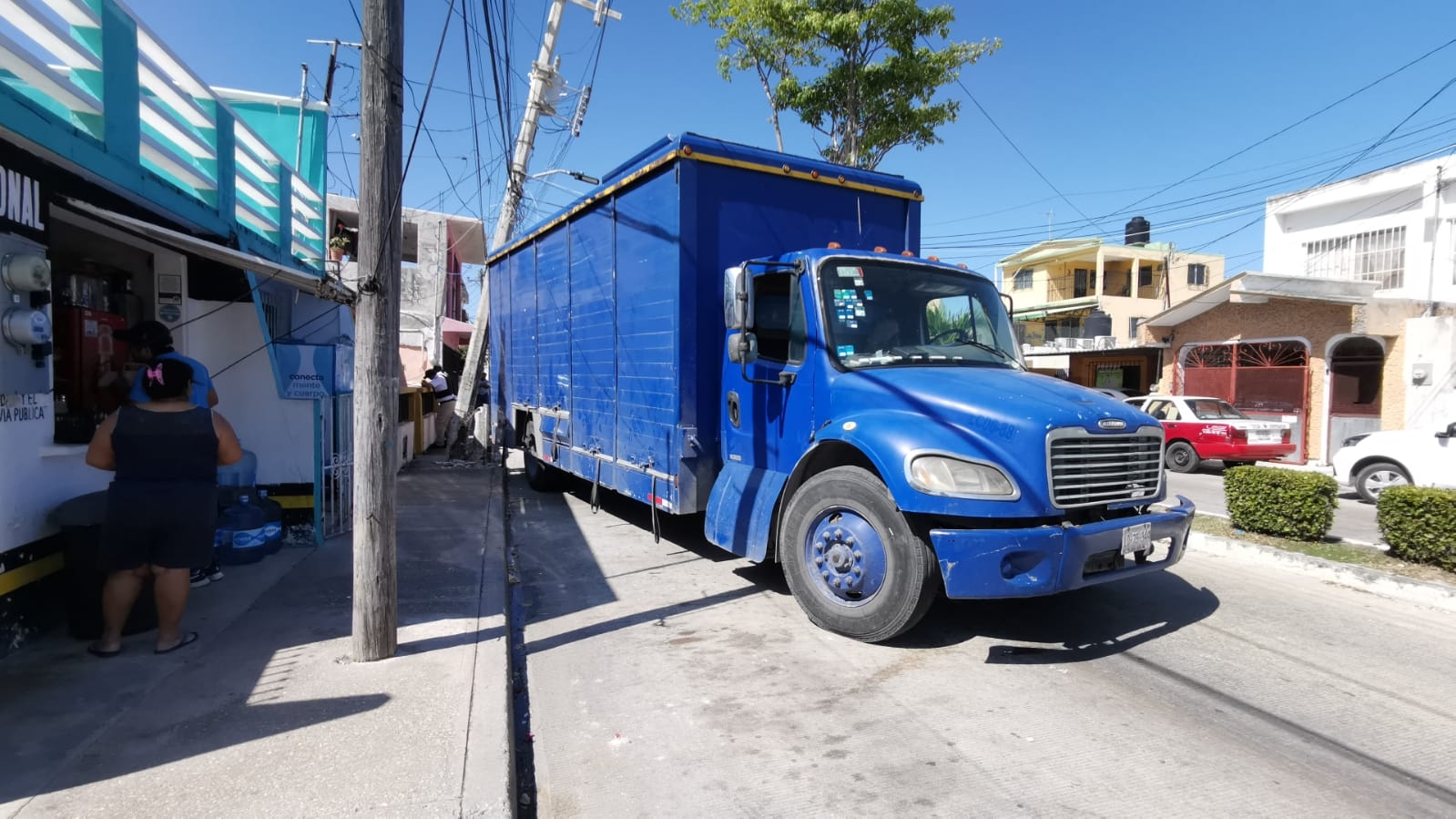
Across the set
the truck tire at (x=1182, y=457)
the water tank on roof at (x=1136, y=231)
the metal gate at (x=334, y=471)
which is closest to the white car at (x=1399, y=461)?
the truck tire at (x=1182, y=457)

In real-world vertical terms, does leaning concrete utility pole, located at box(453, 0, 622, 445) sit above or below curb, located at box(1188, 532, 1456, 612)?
above

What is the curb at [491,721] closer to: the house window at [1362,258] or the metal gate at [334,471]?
the metal gate at [334,471]

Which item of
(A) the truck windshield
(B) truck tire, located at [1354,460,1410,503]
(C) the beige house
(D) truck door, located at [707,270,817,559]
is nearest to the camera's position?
(A) the truck windshield

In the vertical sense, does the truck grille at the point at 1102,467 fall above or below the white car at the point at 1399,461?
above

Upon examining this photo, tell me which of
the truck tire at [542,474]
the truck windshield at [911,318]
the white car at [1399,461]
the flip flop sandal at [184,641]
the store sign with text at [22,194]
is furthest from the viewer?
the truck tire at [542,474]

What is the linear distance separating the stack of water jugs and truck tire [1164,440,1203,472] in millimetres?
14833

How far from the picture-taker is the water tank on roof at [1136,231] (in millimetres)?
38688

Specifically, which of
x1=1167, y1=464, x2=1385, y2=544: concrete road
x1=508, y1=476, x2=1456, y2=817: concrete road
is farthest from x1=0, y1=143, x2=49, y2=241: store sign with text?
x1=1167, y1=464, x2=1385, y2=544: concrete road

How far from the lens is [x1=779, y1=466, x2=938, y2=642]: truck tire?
4.41 m

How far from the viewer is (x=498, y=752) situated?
3.29 meters

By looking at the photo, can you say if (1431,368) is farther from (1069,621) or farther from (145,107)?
(145,107)

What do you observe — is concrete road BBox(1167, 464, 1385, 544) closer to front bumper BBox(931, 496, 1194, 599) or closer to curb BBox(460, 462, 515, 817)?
front bumper BBox(931, 496, 1194, 599)

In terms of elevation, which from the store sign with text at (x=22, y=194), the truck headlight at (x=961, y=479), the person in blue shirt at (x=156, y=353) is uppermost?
the store sign with text at (x=22, y=194)

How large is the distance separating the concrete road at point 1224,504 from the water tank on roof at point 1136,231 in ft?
88.4
